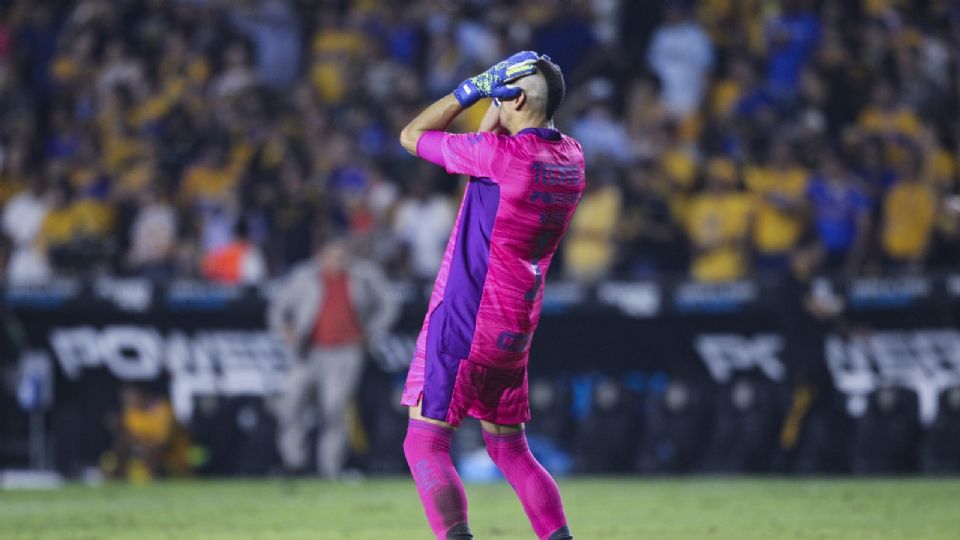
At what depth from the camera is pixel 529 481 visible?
6.92m

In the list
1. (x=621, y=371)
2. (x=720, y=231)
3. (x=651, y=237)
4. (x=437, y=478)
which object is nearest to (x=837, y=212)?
(x=720, y=231)

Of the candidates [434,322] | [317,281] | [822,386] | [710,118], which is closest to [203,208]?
[317,281]

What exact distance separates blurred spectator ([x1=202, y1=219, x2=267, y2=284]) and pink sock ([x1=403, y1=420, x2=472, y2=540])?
10.5m

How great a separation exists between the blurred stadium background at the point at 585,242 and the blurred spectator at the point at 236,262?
34 mm

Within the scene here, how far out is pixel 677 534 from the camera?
9820mm

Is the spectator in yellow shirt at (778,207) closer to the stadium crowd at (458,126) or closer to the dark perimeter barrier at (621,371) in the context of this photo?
the stadium crowd at (458,126)

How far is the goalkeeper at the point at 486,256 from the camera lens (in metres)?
6.64

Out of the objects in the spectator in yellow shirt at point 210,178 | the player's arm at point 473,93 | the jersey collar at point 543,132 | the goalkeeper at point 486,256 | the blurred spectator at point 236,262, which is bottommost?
the blurred spectator at point 236,262

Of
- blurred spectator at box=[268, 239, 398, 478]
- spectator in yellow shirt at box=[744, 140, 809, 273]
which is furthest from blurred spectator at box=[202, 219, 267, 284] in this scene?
spectator in yellow shirt at box=[744, 140, 809, 273]

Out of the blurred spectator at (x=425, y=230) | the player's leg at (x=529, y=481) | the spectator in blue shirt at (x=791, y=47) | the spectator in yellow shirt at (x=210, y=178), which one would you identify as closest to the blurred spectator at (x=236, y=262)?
the spectator in yellow shirt at (x=210, y=178)

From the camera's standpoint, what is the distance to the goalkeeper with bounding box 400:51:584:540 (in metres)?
6.64

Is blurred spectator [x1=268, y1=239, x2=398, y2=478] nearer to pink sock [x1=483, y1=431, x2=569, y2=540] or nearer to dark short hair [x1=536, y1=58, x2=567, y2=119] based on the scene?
pink sock [x1=483, y1=431, x2=569, y2=540]

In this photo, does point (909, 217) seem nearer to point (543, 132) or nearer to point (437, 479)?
point (543, 132)

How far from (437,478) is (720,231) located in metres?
9.61
